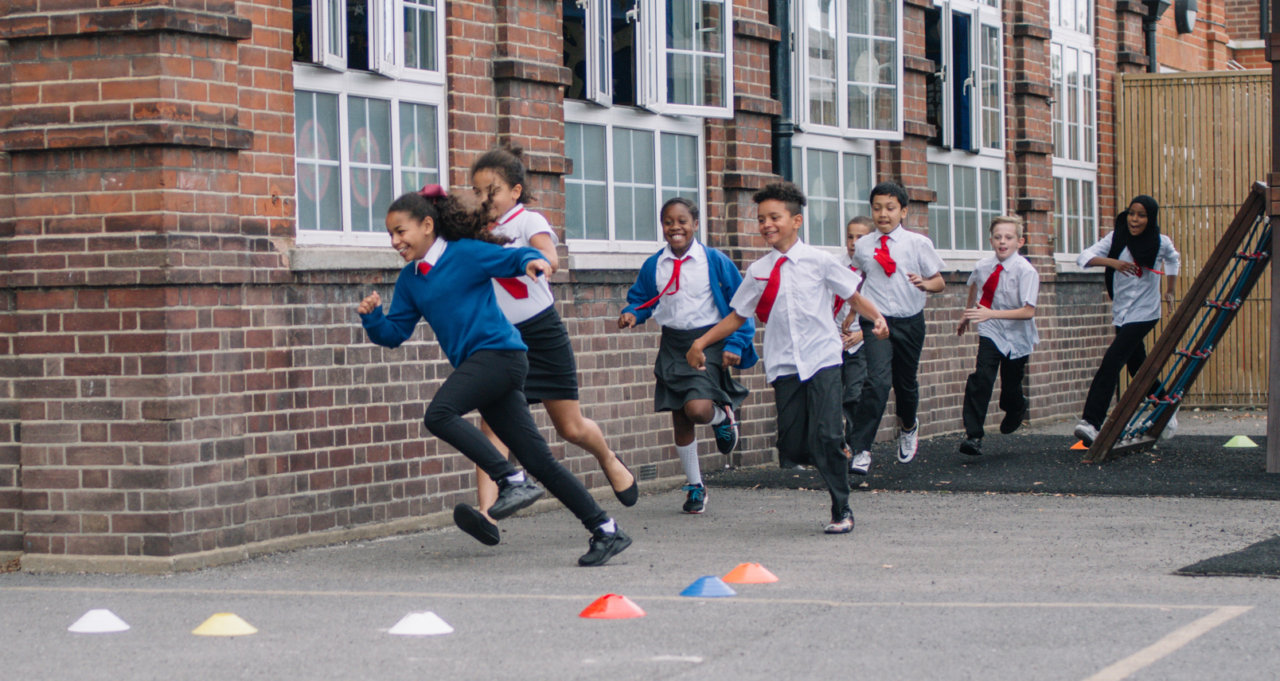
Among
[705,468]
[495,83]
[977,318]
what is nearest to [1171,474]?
[977,318]

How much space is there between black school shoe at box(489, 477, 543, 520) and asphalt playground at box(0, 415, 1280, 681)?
30 centimetres

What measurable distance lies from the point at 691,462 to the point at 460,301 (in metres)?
2.77

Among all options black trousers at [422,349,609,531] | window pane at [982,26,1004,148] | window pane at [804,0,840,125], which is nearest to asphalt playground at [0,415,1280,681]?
black trousers at [422,349,609,531]

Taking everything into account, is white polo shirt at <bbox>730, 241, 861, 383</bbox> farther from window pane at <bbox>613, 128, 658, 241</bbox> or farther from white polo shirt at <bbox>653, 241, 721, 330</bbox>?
window pane at <bbox>613, 128, 658, 241</bbox>

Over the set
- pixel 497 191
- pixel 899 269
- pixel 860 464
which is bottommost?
pixel 860 464

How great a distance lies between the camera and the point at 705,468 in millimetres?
12633

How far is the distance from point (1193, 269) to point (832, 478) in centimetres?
1111

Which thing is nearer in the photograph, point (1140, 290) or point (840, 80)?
point (1140, 290)

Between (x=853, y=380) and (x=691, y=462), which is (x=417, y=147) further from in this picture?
(x=853, y=380)

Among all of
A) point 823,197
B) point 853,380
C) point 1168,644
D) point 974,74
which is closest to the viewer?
point 1168,644

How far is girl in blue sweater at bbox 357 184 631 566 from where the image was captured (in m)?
8.10

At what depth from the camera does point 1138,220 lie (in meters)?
14.0

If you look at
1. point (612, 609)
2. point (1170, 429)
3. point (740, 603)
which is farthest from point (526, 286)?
point (1170, 429)

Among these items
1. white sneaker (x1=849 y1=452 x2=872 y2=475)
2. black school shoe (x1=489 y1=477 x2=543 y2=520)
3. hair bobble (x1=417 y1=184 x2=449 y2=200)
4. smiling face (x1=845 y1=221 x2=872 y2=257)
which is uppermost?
hair bobble (x1=417 y1=184 x2=449 y2=200)
